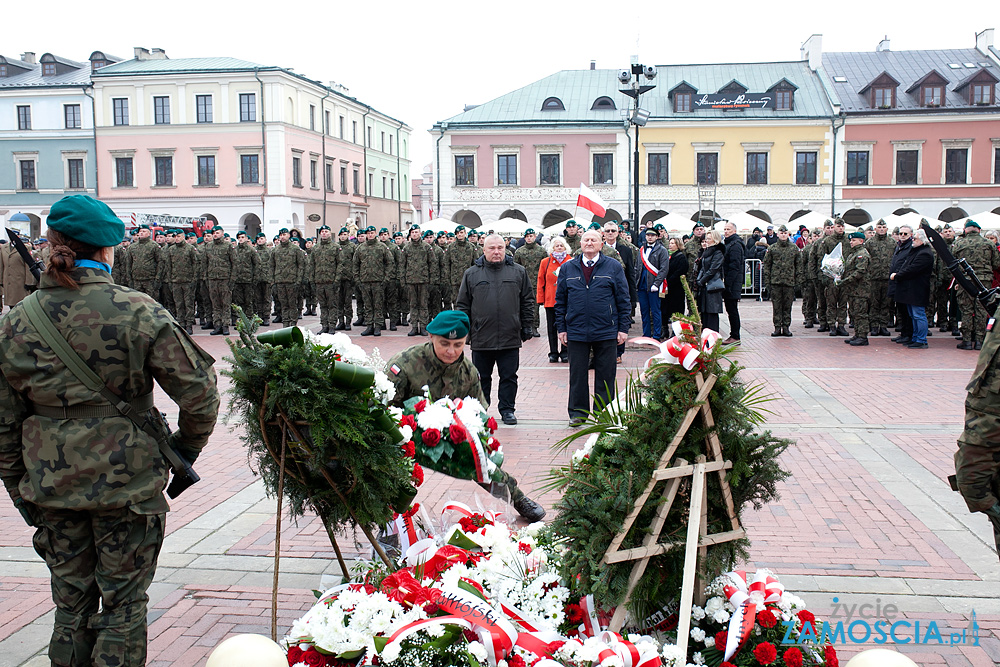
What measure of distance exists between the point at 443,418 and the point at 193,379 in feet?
5.49

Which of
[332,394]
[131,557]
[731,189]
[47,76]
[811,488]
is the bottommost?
[811,488]

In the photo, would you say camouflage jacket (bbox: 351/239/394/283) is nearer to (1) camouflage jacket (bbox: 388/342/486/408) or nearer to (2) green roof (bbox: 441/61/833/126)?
(1) camouflage jacket (bbox: 388/342/486/408)

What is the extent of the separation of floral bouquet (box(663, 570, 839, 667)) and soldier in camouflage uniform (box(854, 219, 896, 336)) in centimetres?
1235

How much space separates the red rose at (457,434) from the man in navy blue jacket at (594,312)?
362 centimetres

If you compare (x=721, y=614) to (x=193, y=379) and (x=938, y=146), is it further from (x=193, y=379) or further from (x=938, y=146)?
(x=938, y=146)

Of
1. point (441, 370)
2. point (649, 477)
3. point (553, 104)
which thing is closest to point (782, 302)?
point (441, 370)

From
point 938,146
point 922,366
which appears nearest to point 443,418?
point 922,366

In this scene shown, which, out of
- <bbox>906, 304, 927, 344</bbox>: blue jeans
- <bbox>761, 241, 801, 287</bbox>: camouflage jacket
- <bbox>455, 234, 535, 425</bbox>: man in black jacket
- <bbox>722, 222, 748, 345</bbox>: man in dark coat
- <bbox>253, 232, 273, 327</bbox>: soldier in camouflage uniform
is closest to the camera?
<bbox>455, 234, 535, 425</bbox>: man in black jacket

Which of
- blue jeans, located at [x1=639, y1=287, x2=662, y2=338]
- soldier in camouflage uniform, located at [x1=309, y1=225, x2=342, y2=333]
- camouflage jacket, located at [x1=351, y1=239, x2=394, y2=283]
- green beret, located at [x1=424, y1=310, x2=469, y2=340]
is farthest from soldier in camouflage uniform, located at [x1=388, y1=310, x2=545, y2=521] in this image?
soldier in camouflage uniform, located at [x1=309, y1=225, x2=342, y2=333]

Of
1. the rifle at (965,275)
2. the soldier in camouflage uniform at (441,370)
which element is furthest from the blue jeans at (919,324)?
the soldier in camouflage uniform at (441,370)

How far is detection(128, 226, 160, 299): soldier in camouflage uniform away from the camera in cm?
1802

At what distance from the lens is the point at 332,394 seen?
3.51 metres

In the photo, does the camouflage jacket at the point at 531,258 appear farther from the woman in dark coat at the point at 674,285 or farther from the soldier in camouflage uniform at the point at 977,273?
the soldier in camouflage uniform at the point at 977,273

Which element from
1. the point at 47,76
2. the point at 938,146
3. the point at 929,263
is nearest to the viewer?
the point at 929,263
